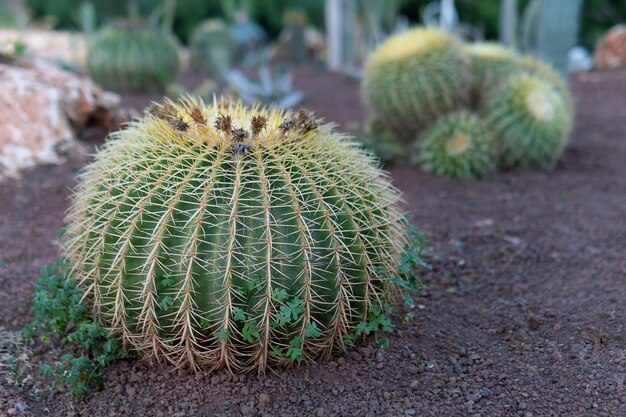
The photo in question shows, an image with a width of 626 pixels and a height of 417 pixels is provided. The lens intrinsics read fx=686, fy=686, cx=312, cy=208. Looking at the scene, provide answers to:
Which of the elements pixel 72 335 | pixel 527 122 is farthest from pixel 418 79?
pixel 72 335

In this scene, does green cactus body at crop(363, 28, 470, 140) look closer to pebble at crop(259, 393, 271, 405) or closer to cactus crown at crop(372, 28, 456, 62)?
cactus crown at crop(372, 28, 456, 62)

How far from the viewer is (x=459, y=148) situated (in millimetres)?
5707

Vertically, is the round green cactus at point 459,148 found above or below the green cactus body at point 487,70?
below

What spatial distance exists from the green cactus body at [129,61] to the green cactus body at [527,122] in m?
5.33

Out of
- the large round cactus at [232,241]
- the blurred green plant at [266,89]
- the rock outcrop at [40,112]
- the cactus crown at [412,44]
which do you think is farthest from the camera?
the blurred green plant at [266,89]

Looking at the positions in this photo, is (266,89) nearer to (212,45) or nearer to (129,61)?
(129,61)

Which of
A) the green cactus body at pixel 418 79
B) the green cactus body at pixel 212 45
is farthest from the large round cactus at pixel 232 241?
the green cactus body at pixel 212 45

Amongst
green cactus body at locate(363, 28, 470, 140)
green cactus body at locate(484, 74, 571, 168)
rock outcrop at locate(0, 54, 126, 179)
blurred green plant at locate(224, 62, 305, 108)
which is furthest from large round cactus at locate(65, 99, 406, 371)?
blurred green plant at locate(224, 62, 305, 108)

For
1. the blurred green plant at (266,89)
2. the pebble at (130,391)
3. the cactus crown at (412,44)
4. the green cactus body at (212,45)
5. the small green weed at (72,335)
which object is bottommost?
the green cactus body at (212,45)

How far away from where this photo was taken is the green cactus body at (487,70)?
6234 millimetres

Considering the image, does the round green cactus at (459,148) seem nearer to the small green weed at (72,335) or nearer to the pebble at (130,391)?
the small green weed at (72,335)

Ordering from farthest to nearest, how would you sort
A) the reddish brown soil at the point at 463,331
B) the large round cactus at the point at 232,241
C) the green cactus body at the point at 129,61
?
the green cactus body at the point at 129,61, the reddish brown soil at the point at 463,331, the large round cactus at the point at 232,241

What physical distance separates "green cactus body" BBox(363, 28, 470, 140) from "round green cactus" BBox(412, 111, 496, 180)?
19 cm

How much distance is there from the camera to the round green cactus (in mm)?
5703
